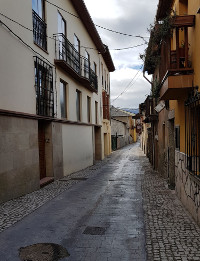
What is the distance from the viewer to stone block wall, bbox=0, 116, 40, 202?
8008 millimetres

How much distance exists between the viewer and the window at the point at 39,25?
1073 cm

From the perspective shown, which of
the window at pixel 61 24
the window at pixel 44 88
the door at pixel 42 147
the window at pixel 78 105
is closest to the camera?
the window at pixel 44 88

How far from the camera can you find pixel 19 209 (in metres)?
7.34

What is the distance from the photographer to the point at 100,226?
5.93 meters

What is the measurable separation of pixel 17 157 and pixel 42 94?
341cm

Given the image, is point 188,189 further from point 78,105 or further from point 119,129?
point 119,129

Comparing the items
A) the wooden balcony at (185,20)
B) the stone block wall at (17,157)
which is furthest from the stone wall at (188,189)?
the stone block wall at (17,157)

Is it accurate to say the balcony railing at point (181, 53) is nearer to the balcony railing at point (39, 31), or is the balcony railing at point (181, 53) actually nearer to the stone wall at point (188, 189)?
the stone wall at point (188, 189)

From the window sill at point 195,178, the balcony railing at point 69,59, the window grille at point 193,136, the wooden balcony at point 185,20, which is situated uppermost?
the balcony railing at point 69,59

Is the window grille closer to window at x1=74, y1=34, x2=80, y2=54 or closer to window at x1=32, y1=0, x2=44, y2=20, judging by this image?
window at x1=32, y1=0, x2=44, y2=20

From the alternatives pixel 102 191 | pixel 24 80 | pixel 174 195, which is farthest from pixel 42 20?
pixel 174 195

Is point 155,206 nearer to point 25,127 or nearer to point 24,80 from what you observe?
point 25,127

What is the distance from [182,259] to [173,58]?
496 centimetres

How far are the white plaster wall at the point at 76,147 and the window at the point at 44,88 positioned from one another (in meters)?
2.09
